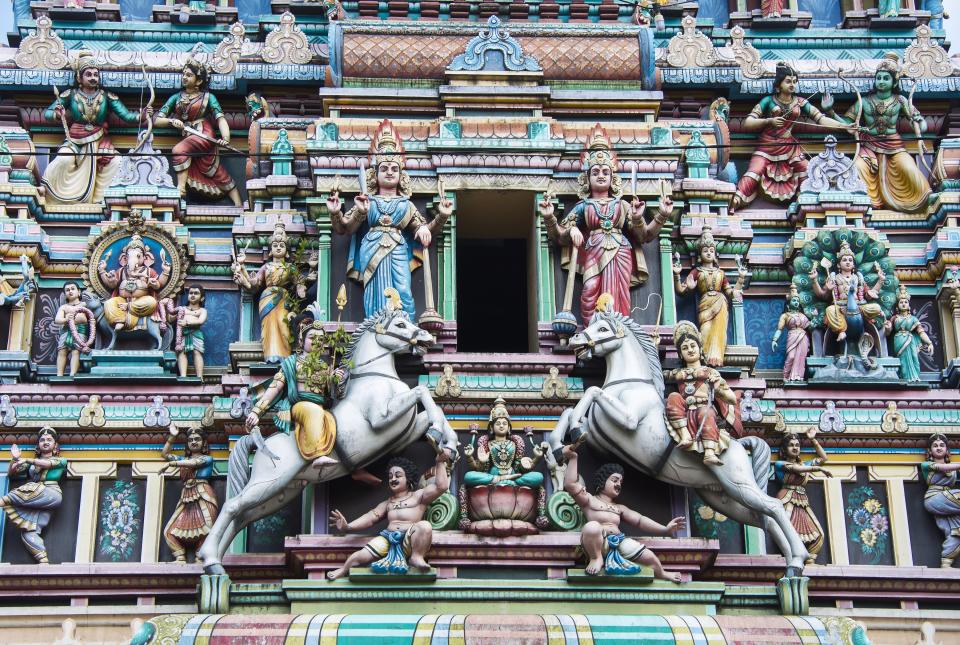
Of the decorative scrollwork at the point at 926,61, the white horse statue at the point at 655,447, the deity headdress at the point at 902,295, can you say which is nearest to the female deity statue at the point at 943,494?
the deity headdress at the point at 902,295

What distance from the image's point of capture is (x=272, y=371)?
2909cm

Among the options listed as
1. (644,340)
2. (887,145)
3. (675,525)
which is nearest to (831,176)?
(887,145)

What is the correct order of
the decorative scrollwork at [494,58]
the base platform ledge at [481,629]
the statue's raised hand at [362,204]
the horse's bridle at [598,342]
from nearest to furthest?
the base platform ledge at [481,629] < the horse's bridle at [598,342] < the statue's raised hand at [362,204] < the decorative scrollwork at [494,58]

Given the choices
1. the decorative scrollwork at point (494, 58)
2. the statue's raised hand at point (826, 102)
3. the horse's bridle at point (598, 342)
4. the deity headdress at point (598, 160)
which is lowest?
the horse's bridle at point (598, 342)

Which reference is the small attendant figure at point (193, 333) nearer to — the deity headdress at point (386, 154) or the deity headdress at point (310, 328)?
the deity headdress at point (310, 328)

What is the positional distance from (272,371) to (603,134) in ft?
21.4

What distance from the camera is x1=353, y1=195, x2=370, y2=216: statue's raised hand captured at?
29750mm

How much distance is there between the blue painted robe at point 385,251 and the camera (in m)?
29.6

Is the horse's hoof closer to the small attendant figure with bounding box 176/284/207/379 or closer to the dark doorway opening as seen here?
the small attendant figure with bounding box 176/284/207/379

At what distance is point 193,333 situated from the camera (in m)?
30.7

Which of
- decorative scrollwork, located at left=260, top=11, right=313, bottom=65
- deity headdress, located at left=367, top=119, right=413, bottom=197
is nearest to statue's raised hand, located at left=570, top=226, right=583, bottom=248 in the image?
deity headdress, located at left=367, top=119, right=413, bottom=197

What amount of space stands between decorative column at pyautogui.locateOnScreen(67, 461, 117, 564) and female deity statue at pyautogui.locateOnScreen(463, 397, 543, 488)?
572 cm

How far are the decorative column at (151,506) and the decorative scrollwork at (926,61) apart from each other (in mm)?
14370

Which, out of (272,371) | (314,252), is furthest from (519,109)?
(272,371)
